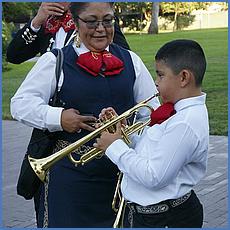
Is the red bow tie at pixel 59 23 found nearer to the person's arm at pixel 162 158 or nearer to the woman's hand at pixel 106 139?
the woman's hand at pixel 106 139

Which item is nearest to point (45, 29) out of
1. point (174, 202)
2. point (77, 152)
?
point (77, 152)

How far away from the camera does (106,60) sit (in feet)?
9.41

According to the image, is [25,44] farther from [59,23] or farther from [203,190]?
[203,190]

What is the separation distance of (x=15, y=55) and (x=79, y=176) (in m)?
0.99

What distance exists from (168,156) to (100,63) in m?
0.79

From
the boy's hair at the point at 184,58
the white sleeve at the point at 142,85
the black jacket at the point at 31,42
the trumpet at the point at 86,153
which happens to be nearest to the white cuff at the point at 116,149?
the trumpet at the point at 86,153

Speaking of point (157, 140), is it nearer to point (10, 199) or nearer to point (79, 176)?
point (79, 176)

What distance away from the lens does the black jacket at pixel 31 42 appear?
3.32 meters

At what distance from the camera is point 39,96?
2848 millimetres

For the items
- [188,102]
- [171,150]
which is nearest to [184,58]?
[188,102]

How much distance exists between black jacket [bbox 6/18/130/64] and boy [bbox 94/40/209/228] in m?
0.90

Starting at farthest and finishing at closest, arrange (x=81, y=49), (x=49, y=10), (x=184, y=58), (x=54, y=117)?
(x=49, y=10) → (x=81, y=49) → (x=54, y=117) → (x=184, y=58)

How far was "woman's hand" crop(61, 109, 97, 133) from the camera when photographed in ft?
8.96

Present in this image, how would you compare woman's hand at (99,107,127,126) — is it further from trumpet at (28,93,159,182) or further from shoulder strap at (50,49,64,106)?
shoulder strap at (50,49,64,106)
